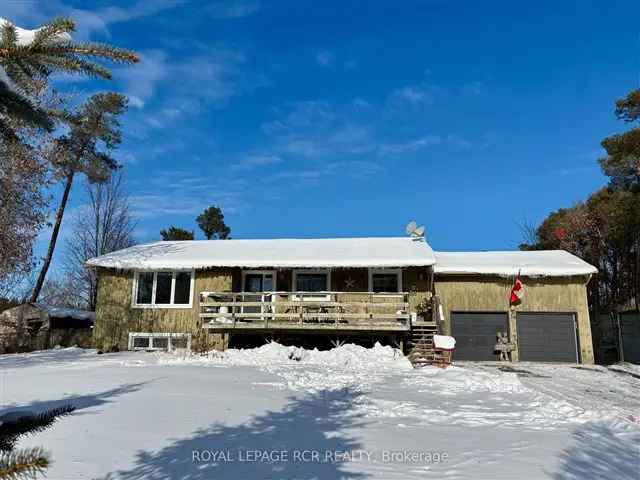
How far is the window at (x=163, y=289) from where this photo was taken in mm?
18984

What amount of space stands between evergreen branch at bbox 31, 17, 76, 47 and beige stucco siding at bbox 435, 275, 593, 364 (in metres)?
18.0

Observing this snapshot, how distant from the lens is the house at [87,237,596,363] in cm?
1808

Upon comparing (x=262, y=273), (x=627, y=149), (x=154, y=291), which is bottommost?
(x=154, y=291)

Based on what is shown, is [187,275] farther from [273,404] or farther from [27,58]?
[27,58]

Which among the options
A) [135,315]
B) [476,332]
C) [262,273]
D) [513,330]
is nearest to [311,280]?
[262,273]

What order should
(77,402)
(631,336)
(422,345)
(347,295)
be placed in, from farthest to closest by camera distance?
(631,336) < (347,295) < (422,345) < (77,402)

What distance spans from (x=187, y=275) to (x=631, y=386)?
14814 millimetres

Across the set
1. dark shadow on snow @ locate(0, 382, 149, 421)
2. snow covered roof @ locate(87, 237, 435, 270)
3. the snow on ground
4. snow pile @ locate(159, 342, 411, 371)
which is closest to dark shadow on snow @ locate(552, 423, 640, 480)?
the snow on ground

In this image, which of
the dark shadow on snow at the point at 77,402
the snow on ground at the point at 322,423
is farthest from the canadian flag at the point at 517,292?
the dark shadow on snow at the point at 77,402

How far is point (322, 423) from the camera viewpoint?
288 inches

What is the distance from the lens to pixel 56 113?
216 cm

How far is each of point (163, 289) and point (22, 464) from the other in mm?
18493

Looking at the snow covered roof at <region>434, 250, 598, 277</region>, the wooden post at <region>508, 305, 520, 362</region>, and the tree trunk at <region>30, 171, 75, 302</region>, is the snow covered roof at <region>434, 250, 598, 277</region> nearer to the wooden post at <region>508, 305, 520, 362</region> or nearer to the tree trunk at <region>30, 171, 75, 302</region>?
the wooden post at <region>508, 305, 520, 362</region>

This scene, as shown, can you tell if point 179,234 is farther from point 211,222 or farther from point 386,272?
point 386,272
